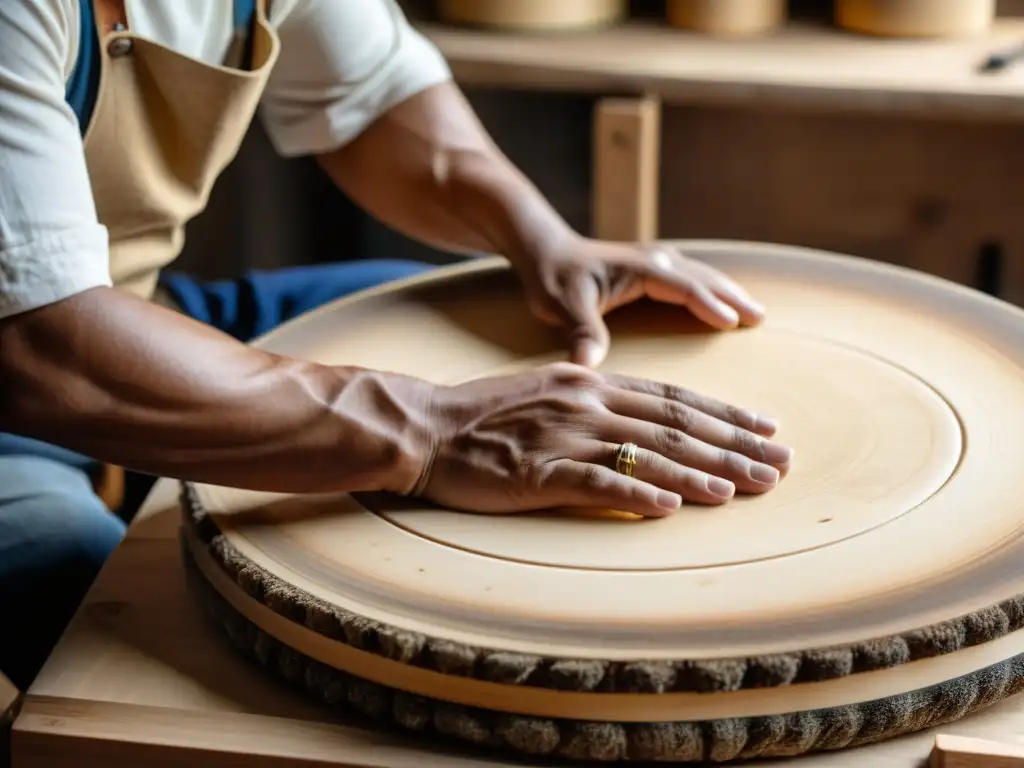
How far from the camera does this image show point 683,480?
786 millimetres

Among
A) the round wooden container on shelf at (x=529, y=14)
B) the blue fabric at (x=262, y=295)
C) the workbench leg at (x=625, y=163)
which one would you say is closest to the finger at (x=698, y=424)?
the blue fabric at (x=262, y=295)

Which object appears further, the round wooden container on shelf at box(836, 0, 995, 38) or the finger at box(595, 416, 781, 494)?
the round wooden container on shelf at box(836, 0, 995, 38)

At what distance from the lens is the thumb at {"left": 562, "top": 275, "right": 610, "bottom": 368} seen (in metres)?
0.98

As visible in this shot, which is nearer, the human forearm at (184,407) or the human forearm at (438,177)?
the human forearm at (184,407)

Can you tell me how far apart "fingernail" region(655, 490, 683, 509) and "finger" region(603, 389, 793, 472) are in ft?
0.19

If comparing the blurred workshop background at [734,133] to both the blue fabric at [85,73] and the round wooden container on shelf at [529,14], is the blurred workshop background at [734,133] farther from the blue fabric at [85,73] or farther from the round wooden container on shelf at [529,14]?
the blue fabric at [85,73]

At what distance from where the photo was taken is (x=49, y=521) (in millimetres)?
966

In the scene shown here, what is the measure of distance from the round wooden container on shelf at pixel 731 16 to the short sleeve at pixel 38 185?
3.54 feet

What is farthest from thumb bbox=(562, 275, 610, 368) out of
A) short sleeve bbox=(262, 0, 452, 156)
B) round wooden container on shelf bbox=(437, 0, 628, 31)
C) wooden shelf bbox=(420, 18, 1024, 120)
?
round wooden container on shelf bbox=(437, 0, 628, 31)

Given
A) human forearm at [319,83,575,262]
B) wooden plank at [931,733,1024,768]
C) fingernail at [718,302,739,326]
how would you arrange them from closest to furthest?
1. wooden plank at [931,733,1024,768]
2. fingernail at [718,302,739,326]
3. human forearm at [319,83,575,262]

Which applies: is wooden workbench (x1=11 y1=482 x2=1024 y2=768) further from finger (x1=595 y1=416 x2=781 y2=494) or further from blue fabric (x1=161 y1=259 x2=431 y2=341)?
blue fabric (x1=161 y1=259 x2=431 y2=341)

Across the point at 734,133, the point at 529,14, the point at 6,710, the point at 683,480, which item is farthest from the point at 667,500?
the point at 734,133

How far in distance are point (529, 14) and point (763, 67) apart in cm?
34

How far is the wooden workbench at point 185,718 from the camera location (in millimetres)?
715
